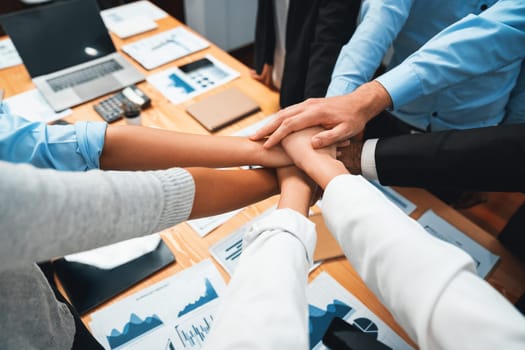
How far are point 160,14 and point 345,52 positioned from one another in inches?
45.6

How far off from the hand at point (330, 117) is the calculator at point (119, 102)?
0.56m

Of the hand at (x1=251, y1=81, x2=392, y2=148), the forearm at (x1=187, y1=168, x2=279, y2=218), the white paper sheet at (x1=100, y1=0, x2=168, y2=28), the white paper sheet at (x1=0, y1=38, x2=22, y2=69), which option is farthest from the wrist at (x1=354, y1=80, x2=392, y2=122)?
the white paper sheet at (x1=0, y1=38, x2=22, y2=69)

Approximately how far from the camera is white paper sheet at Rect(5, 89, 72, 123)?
1.26 m

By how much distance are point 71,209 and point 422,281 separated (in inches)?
18.3

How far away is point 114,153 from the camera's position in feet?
2.81

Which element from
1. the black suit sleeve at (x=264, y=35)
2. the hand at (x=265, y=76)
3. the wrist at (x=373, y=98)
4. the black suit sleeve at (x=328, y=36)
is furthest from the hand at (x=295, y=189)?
the black suit sleeve at (x=264, y=35)

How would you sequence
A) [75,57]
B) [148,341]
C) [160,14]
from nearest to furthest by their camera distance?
[148,341] → [75,57] → [160,14]

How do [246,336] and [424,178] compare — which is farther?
[424,178]

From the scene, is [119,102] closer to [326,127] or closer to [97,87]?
[97,87]

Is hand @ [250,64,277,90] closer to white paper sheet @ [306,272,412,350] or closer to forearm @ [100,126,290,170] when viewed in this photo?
forearm @ [100,126,290,170]

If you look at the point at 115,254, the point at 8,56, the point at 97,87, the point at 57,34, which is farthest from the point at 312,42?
the point at 8,56

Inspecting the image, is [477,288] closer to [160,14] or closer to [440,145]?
[440,145]

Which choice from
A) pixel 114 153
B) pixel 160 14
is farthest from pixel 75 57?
pixel 114 153

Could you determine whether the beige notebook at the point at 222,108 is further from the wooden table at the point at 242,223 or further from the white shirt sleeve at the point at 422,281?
the white shirt sleeve at the point at 422,281
